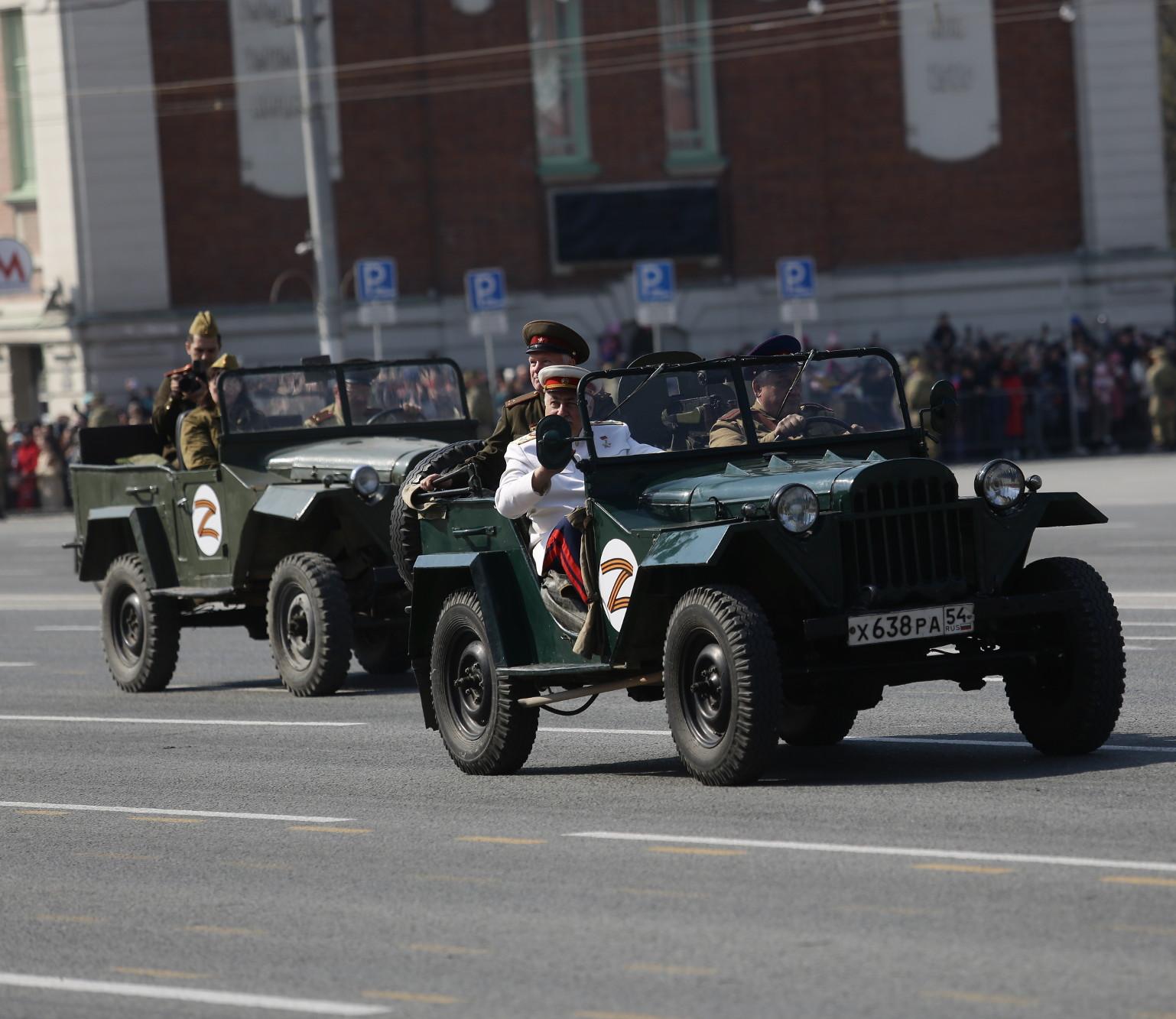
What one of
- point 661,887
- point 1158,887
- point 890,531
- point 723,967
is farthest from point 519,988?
point 890,531

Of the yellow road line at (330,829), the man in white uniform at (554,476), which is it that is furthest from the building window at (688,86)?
the yellow road line at (330,829)

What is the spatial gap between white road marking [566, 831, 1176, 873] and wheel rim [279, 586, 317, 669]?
5967 mm

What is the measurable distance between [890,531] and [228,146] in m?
34.7

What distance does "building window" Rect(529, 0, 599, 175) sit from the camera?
44562mm

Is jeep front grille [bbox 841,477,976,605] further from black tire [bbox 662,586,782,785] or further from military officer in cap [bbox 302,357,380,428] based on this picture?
military officer in cap [bbox 302,357,380,428]

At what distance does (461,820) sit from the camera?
9.34 meters

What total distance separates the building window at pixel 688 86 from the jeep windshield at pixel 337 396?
29.2 metres

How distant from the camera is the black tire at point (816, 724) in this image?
1073 centimetres

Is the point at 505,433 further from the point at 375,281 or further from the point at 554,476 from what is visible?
the point at 375,281

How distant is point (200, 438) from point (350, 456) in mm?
1283

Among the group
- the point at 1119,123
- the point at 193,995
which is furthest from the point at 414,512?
the point at 1119,123

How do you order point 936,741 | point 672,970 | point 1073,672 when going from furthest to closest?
point 936,741, point 1073,672, point 672,970

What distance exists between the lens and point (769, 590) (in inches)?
380

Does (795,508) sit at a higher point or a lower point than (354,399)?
lower
